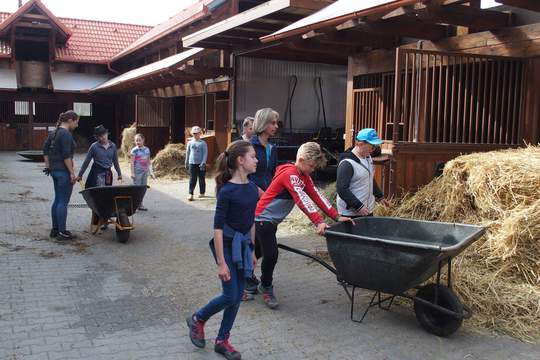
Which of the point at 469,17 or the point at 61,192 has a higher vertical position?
the point at 469,17

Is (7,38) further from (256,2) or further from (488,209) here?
(488,209)

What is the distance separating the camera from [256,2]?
53.7 feet

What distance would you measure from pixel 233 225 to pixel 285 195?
1126mm

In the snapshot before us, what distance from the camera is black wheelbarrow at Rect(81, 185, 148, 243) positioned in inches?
287

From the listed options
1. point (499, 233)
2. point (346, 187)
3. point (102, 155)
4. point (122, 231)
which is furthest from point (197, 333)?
point (102, 155)

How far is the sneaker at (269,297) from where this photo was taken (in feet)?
16.1

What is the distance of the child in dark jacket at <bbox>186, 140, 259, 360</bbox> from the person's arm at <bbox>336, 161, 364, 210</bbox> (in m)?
1.38

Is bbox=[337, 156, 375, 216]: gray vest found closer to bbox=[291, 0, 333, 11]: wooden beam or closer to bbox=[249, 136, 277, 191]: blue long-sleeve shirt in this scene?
bbox=[249, 136, 277, 191]: blue long-sleeve shirt

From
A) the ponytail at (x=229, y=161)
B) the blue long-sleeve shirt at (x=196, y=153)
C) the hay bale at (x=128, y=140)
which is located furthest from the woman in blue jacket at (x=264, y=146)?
the hay bale at (x=128, y=140)

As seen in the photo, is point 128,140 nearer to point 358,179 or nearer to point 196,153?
point 196,153

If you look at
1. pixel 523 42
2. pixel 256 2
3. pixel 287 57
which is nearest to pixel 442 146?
pixel 523 42

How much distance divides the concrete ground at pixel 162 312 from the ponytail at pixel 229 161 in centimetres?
119

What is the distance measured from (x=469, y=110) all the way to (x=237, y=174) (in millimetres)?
5162

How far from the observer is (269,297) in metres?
4.96
